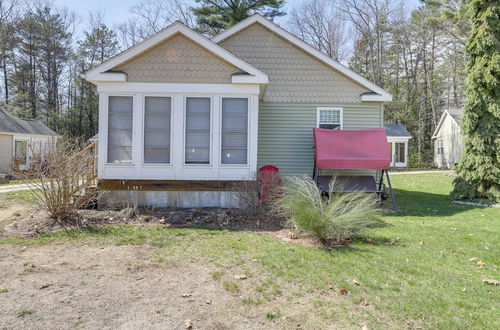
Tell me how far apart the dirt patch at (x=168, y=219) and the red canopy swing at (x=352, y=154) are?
3.00m

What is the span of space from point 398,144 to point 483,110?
17084 millimetres

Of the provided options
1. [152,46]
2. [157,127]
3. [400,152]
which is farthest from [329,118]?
[400,152]

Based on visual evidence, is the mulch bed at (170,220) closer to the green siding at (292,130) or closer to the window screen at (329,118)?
the green siding at (292,130)

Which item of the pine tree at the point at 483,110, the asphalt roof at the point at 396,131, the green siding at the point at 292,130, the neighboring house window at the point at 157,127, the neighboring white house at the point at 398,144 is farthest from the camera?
the asphalt roof at the point at 396,131

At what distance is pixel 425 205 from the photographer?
32.6ft

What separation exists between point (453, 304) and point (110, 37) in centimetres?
3528

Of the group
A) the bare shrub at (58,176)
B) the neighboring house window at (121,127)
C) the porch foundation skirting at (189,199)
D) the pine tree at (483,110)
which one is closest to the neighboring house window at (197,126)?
the porch foundation skirting at (189,199)

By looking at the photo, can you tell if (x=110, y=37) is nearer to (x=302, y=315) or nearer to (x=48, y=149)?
(x=48, y=149)

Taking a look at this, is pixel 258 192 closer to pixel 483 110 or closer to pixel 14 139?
pixel 483 110

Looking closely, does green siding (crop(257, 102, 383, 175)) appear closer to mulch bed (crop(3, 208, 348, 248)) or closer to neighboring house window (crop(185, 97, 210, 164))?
neighboring house window (crop(185, 97, 210, 164))

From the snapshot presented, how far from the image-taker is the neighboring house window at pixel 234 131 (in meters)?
8.30

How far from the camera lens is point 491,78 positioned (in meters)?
9.88

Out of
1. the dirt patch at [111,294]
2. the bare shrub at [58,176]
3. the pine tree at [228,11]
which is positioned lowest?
the dirt patch at [111,294]

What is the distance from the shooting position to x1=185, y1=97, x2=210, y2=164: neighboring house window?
8.26 metres
